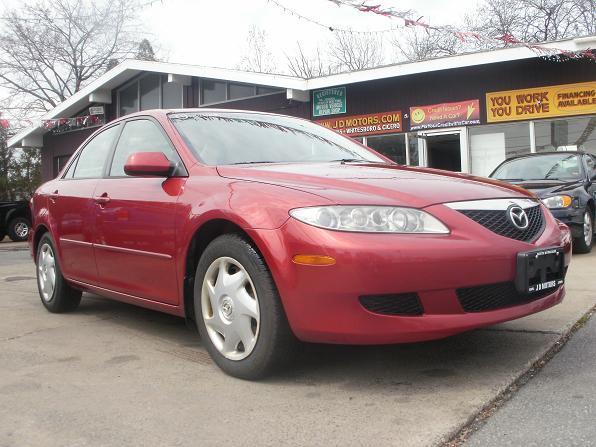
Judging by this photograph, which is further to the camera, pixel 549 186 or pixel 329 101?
pixel 329 101

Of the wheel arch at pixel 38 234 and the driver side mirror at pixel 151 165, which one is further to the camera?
the wheel arch at pixel 38 234

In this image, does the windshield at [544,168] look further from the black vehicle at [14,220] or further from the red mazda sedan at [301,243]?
the black vehicle at [14,220]

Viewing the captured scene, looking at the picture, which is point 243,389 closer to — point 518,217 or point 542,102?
point 518,217

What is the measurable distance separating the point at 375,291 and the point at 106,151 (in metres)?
2.71

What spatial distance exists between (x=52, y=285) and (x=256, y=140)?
2280mm

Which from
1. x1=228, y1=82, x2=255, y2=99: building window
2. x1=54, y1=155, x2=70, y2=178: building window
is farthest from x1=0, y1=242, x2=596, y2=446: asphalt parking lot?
x1=54, y1=155, x2=70, y2=178: building window

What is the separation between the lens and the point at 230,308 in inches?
115

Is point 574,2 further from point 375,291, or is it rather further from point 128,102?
point 375,291

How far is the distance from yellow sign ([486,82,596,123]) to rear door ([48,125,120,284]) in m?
9.31

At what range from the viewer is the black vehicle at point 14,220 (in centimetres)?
1561

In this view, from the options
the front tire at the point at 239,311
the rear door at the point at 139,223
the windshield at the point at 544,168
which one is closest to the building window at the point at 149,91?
the windshield at the point at 544,168

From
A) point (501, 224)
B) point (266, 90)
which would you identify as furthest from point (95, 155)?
point (266, 90)

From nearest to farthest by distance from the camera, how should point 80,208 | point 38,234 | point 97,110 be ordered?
1. point 80,208
2. point 38,234
3. point 97,110

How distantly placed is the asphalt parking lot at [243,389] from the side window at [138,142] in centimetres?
117
